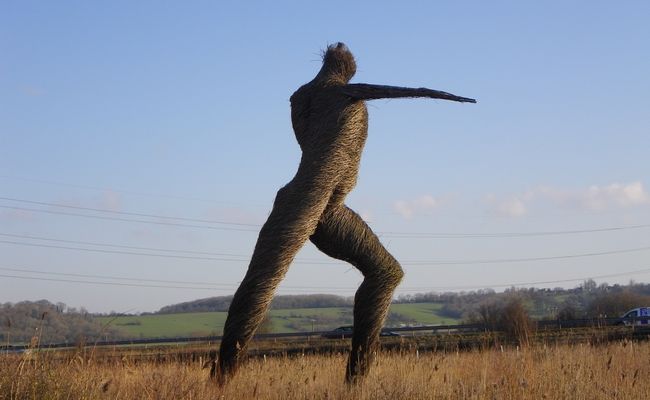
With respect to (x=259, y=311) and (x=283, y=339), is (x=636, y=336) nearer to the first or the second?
(x=283, y=339)

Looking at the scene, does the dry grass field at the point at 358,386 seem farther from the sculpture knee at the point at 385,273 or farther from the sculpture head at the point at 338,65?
the sculpture head at the point at 338,65

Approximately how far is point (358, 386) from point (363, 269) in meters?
1.15

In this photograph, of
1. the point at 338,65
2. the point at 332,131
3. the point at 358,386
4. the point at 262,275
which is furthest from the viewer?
the point at 338,65

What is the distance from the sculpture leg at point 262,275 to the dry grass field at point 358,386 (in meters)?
0.28

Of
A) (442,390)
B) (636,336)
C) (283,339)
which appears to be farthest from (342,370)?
(283,339)

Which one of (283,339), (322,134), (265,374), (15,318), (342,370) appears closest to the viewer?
(15,318)

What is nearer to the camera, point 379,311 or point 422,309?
point 379,311

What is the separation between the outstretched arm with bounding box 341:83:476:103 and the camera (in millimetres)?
8316

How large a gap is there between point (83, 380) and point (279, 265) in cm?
219

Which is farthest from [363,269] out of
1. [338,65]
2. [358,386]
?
[338,65]

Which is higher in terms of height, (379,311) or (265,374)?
(379,311)

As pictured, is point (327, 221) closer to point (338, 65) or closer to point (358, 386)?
point (358, 386)

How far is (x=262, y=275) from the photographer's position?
318 inches

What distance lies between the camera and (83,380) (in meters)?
6.56
